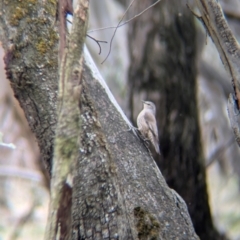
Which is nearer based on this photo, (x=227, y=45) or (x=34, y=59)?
(x=34, y=59)

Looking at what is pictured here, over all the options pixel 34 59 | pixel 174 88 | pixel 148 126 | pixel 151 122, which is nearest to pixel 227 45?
pixel 34 59

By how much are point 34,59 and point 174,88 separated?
4.06 m

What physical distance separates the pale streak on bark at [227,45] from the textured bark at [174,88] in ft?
10.8

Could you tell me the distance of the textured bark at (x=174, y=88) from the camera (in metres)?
6.87

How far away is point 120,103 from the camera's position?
28.5 ft

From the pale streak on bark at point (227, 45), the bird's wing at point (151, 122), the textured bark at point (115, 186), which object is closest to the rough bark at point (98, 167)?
the textured bark at point (115, 186)

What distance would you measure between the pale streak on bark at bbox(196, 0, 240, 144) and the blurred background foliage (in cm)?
473

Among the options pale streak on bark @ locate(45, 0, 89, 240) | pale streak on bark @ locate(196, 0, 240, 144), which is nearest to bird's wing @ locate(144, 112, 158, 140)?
pale streak on bark @ locate(196, 0, 240, 144)

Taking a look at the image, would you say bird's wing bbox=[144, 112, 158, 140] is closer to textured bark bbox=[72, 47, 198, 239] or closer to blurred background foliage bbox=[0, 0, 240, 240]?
textured bark bbox=[72, 47, 198, 239]

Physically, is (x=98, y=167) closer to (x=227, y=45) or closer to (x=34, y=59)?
(x=34, y=59)

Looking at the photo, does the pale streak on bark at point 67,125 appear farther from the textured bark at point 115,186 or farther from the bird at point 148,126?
the bird at point 148,126

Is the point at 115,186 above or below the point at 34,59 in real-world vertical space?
below

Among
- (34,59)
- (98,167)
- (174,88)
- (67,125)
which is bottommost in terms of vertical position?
(67,125)

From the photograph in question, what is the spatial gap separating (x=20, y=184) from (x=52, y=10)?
9.41 m
